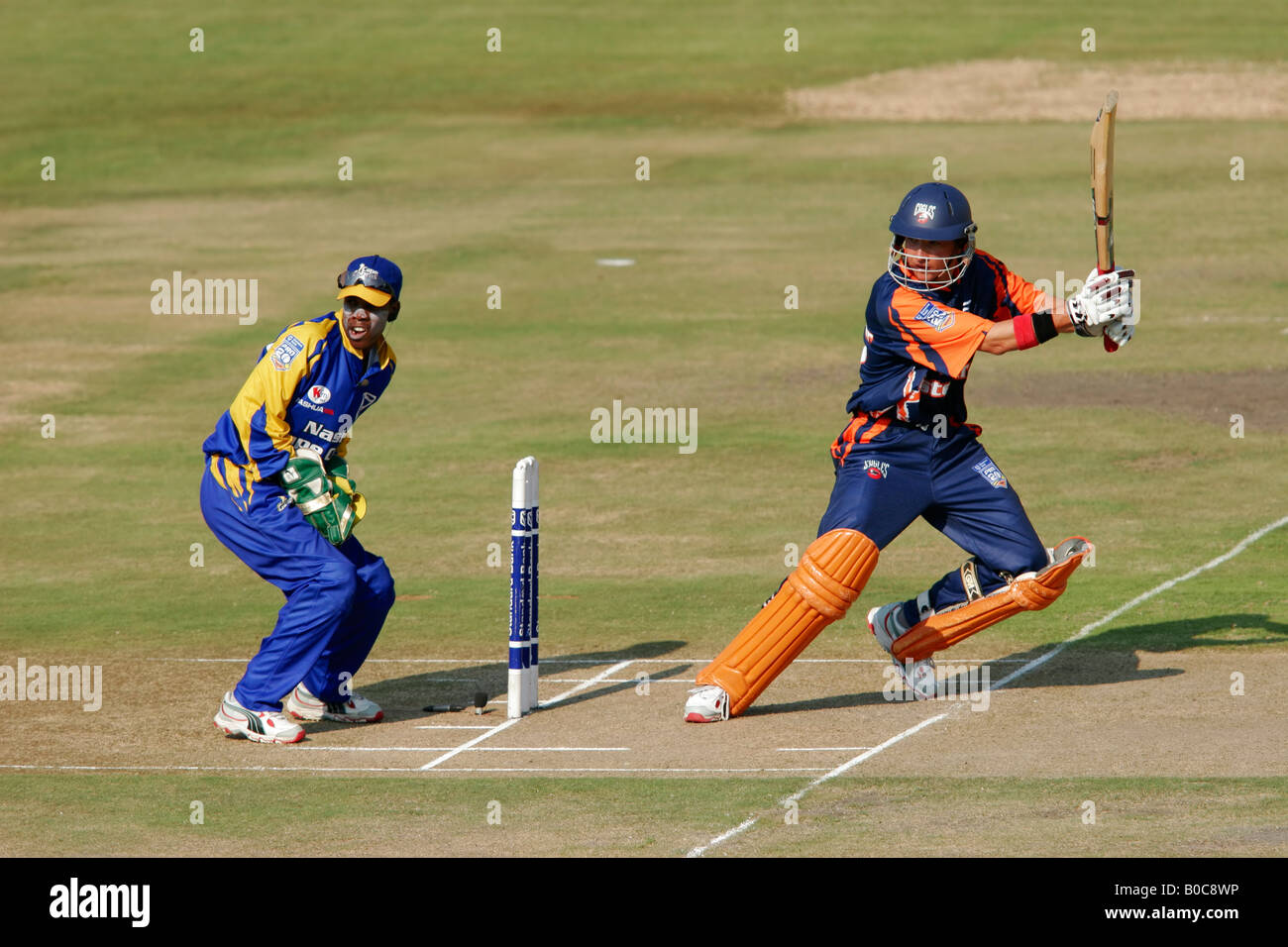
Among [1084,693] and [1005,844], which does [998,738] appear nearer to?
[1084,693]

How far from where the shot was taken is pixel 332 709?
1030 centimetres

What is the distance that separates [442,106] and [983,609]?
109 feet

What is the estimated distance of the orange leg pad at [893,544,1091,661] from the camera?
389 inches

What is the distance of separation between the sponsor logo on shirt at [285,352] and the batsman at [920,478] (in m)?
2.68

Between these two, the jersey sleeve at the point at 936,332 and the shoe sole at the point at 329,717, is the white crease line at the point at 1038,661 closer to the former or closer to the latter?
the jersey sleeve at the point at 936,332

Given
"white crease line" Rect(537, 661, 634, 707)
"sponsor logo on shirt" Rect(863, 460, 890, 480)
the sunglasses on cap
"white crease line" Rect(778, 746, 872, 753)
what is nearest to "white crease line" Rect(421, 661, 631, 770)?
"white crease line" Rect(537, 661, 634, 707)

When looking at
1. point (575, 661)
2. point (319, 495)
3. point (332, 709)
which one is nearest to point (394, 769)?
point (332, 709)

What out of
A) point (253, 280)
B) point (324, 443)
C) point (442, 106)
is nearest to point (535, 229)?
point (253, 280)

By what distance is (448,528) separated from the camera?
49.1 feet

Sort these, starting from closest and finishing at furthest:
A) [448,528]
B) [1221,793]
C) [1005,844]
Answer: [1005,844]
[1221,793]
[448,528]

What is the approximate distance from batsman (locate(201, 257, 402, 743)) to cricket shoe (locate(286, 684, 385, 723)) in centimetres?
1

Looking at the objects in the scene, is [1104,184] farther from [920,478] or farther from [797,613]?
[797,613]

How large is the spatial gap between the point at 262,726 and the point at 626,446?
317 inches

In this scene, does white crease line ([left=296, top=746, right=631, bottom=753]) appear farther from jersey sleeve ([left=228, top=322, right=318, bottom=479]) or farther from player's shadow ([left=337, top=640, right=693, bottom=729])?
jersey sleeve ([left=228, top=322, right=318, bottom=479])
